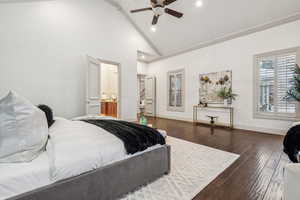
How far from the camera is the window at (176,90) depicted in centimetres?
625

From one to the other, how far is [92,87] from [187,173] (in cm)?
310

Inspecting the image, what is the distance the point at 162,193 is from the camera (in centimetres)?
153

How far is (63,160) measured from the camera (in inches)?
43.2

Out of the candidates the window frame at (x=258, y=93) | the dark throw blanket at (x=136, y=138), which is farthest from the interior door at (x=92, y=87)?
the window frame at (x=258, y=93)

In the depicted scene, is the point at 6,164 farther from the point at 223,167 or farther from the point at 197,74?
the point at 197,74

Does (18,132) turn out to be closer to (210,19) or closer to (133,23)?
(210,19)

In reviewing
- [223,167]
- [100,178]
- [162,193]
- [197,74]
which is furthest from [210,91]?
[100,178]

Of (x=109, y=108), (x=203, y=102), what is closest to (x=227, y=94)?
(x=203, y=102)

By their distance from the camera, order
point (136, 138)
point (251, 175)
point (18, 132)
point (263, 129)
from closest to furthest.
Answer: point (18, 132) < point (136, 138) < point (251, 175) < point (263, 129)

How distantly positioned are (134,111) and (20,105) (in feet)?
14.3

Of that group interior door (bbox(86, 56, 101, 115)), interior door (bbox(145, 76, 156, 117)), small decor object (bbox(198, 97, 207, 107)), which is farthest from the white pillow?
interior door (bbox(145, 76, 156, 117))

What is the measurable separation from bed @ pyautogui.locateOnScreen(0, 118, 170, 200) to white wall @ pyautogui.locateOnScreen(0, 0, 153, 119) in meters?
2.67

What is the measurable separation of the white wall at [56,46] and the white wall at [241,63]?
2.88m

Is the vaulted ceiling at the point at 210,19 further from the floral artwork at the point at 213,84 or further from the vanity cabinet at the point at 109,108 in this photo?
the vanity cabinet at the point at 109,108
